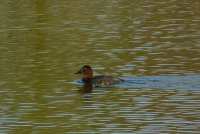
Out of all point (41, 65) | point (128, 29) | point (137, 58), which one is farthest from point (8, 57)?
point (128, 29)

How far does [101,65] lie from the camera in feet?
71.8

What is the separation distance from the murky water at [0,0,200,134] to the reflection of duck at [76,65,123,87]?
0.16m

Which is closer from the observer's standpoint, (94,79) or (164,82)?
(164,82)

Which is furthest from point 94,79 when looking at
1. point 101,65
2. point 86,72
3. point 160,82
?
point 101,65

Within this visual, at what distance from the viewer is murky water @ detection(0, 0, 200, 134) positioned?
1650 centimetres

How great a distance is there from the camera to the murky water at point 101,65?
16500mm

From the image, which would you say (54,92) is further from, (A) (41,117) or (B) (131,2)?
(B) (131,2)

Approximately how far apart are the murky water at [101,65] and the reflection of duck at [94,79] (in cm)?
16

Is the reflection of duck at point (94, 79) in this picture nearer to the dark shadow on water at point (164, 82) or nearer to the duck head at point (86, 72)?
the duck head at point (86, 72)

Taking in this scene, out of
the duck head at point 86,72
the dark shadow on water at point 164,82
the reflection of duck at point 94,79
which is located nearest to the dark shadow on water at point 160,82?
the dark shadow on water at point 164,82

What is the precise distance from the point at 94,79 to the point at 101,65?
2.05 m

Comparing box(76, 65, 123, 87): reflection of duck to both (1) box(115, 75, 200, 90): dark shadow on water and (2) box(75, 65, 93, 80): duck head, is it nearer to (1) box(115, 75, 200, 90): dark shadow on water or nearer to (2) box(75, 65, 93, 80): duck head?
(2) box(75, 65, 93, 80): duck head

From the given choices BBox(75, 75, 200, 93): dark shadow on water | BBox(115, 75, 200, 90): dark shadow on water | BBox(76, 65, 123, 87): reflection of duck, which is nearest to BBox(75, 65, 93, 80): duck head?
BBox(76, 65, 123, 87): reflection of duck

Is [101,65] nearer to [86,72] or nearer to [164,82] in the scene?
[86,72]
